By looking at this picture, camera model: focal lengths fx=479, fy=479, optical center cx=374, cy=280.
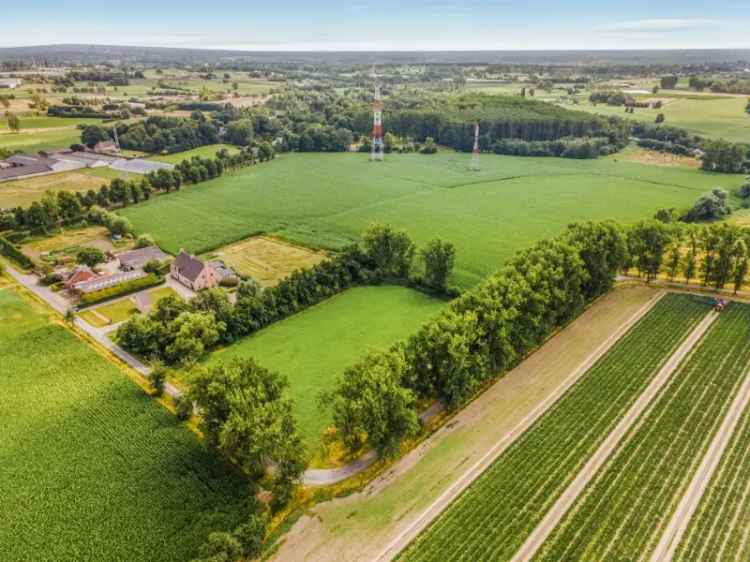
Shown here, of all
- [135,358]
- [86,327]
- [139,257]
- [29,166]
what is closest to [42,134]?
[29,166]

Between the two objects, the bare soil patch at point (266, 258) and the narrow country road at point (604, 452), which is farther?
the bare soil patch at point (266, 258)

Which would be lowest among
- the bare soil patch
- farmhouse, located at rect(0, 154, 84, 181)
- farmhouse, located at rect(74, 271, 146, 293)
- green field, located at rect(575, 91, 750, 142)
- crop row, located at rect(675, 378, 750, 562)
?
crop row, located at rect(675, 378, 750, 562)

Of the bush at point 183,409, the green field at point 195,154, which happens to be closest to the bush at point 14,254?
the bush at point 183,409

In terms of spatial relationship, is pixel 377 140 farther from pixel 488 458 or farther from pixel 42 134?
pixel 488 458

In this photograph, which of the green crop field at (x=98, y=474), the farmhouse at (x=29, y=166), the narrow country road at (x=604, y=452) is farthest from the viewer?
the farmhouse at (x=29, y=166)

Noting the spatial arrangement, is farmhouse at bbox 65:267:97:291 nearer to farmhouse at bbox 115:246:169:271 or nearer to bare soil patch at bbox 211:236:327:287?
farmhouse at bbox 115:246:169:271

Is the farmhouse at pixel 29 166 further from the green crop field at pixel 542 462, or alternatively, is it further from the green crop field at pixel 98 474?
the green crop field at pixel 542 462

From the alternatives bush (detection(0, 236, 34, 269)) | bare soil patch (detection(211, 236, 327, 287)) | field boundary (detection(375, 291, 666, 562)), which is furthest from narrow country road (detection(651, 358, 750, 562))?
bush (detection(0, 236, 34, 269))
